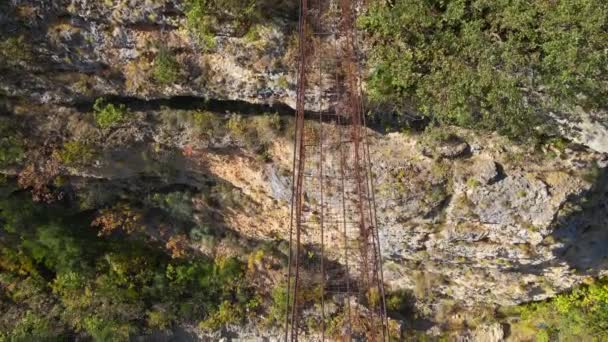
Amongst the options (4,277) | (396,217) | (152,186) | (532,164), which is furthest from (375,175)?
(4,277)

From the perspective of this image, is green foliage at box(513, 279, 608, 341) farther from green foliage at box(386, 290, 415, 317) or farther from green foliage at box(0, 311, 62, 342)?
green foliage at box(0, 311, 62, 342)

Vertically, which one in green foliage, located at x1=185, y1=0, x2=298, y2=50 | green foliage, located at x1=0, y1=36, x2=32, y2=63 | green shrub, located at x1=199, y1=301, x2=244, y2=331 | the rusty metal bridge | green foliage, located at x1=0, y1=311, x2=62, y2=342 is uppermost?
green foliage, located at x1=185, y1=0, x2=298, y2=50

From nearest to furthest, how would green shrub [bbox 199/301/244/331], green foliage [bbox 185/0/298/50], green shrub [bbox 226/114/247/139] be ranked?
green foliage [bbox 185/0/298/50], green shrub [bbox 226/114/247/139], green shrub [bbox 199/301/244/331]

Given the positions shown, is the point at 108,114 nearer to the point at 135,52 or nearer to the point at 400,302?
the point at 135,52

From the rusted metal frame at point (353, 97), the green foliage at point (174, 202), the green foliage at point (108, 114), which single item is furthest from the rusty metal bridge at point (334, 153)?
the green foliage at point (108, 114)

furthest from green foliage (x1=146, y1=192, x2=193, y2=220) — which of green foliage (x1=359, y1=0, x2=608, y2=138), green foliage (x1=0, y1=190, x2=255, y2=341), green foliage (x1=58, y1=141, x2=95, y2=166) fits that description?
green foliage (x1=359, y1=0, x2=608, y2=138)

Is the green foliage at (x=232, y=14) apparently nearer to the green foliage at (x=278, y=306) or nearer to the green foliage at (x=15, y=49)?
the green foliage at (x=15, y=49)
